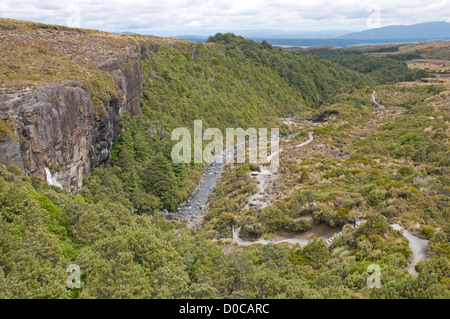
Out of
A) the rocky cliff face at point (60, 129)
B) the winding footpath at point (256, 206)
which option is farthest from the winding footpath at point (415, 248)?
the rocky cliff face at point (60, 129)

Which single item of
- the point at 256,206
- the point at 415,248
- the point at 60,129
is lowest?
the point at 256,206

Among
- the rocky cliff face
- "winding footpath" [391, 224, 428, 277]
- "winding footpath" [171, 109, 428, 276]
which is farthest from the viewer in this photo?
the rocky cliff face

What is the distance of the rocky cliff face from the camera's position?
25422 mm

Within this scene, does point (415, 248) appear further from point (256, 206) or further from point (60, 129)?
point (60, 129)

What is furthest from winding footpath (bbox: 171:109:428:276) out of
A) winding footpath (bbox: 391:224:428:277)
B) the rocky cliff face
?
the rocky cliff face

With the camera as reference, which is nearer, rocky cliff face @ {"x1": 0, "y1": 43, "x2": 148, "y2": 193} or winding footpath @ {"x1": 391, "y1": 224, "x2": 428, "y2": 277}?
winding footpath @ {"x1": 391, "y1": 224, "x2": 428, "y2": 277}

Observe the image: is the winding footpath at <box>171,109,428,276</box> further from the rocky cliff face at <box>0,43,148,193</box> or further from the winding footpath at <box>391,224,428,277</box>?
the rocky cliff face at <box>0,43,148,193</box>

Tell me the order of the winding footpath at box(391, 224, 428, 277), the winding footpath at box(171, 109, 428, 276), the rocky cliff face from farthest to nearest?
the rocky cliff face < the winding footpath at box(171, 109, 428, 276) < the winding footpath at box(391, 224, 428, 277)

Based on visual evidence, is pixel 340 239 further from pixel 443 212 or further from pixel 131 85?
pixel 131 85

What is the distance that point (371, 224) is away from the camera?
26047 mm

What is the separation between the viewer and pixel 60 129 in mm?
29703

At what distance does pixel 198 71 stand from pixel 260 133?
833 inches

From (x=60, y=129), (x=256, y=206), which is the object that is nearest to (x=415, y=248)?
(x=256, y=206)
